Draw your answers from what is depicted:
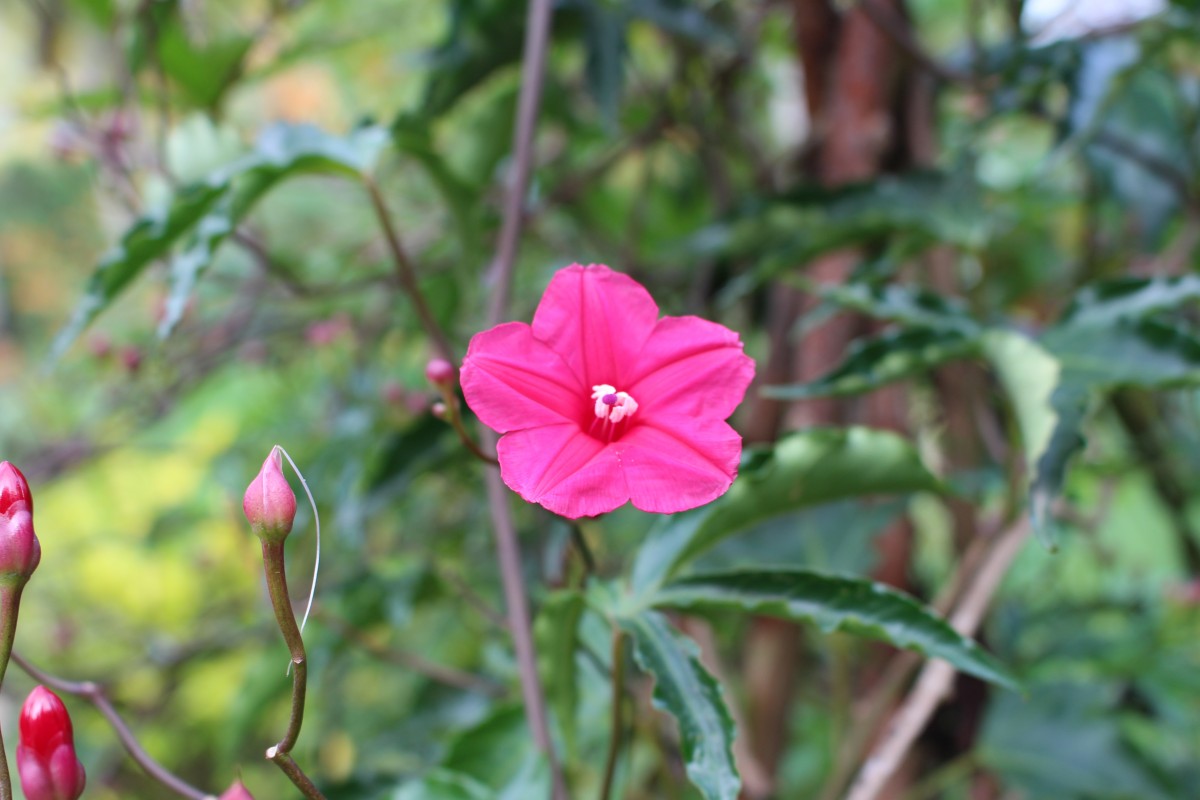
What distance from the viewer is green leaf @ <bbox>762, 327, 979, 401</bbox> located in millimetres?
840

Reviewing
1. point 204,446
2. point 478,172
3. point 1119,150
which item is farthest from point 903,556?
point 204,446

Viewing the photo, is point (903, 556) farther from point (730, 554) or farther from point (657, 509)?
point (657, 509)

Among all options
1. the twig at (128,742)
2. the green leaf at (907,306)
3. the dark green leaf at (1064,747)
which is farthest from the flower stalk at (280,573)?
the dark green leaf at (1064,747)

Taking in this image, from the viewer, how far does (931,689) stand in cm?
86

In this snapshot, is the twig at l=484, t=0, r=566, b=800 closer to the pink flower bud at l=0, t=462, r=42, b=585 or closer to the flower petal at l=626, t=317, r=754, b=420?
the flower petal at l=626, t=317, r=754, b=420

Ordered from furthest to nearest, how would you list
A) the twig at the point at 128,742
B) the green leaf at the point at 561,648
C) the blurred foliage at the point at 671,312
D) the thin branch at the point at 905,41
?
the thin branch at the point at 905,41
the blurred foliage at the point at 671,312
the green leaf at the point at 561,648
the twig at the point at 128,742

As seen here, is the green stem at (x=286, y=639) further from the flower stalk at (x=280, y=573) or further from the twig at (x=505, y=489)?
the twig at (x=505, y=489)

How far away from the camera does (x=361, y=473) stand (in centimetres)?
116

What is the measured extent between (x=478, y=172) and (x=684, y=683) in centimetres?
97

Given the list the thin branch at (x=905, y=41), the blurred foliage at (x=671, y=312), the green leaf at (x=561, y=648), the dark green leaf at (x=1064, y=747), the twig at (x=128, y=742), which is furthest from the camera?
the thin branch at (x=905, y=41)

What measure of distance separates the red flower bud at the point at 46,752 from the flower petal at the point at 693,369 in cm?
38

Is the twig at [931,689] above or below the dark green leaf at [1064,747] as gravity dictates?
above

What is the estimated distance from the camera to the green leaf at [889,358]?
0.84 meters

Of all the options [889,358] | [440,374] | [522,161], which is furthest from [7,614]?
[889,358]
